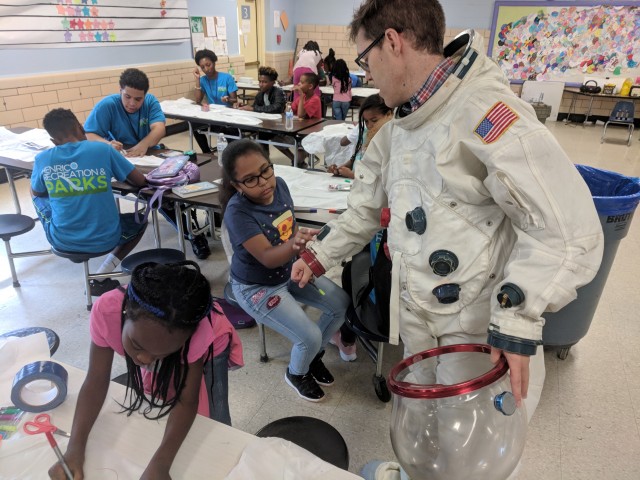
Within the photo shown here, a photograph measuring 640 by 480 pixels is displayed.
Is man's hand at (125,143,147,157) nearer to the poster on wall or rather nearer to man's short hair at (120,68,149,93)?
man's short hair at (120,68,149,93)

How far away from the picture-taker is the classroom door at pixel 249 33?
26.6 ft

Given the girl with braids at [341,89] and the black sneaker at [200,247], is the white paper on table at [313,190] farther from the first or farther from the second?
the girl with braids at [341,89]

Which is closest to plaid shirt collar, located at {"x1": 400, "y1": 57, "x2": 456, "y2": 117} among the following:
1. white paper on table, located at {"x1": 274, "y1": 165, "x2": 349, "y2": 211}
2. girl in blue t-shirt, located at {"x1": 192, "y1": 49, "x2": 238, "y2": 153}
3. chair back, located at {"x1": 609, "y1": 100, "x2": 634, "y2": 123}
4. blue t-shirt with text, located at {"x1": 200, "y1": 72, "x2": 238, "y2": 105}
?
white paper on table, located at {"x1": 274, "y1": 165, "x2": 349, "y2": 211}

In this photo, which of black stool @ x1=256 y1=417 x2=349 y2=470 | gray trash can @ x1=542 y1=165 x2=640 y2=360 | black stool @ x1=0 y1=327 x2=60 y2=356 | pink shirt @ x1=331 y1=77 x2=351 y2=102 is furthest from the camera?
pink shirt @ x1=331 y1=77 x2=351 y2=102

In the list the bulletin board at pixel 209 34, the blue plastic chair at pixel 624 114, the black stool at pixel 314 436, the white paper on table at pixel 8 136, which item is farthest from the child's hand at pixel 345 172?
the blue plastic chair at pixel 624 114

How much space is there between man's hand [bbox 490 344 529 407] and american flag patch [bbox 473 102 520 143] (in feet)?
1.38

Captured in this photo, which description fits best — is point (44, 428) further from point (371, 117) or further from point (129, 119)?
point (129, 119)

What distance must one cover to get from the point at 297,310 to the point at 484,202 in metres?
Answer: 1.09

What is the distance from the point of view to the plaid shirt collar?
3.26ft

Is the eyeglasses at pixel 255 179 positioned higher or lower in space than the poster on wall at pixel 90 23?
lower

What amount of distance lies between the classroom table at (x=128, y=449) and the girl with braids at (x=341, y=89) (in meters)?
5.80

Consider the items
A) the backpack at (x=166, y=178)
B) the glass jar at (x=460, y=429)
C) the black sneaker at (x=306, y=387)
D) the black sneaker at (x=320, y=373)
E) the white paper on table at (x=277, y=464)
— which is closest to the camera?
the glass jar at (x=460, y=429)

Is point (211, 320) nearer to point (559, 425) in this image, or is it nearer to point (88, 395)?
point (88, 395)

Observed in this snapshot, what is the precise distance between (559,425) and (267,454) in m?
1.60
